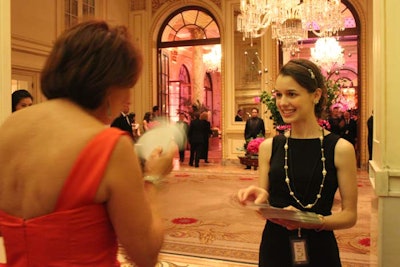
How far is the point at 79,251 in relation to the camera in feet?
3.12

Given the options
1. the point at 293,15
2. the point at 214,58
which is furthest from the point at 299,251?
the point at 214,58

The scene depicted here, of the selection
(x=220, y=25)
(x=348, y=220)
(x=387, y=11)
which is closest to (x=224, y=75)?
(x=220, y=25)

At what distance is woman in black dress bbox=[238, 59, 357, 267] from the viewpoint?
5.07 ft

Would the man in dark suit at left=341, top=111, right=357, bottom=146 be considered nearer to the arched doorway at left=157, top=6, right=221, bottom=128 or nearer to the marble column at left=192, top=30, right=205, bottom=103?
the arched doorway at left=157, top=6, right=221, bottom=128

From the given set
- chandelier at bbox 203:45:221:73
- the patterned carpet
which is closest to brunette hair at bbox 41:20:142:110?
the patterned carpet

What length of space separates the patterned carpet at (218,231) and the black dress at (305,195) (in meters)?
0.61

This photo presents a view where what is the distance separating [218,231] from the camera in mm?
4672

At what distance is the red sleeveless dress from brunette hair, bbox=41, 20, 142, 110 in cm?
13

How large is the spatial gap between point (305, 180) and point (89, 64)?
3.16 feet

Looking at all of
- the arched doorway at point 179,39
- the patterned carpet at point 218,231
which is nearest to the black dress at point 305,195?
the patterned carpet at point 218,231

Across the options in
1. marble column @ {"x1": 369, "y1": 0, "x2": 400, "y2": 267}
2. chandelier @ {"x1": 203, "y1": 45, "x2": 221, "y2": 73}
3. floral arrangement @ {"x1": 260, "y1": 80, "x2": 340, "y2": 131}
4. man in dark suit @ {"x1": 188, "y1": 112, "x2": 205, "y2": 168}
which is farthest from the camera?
chandelier @ {"x1": 203, "y1": 45, "x2": 221, "y2": 73}

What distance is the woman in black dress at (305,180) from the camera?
154cm

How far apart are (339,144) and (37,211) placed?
1.11m

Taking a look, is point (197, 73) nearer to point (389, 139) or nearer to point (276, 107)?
point (276, 107)
